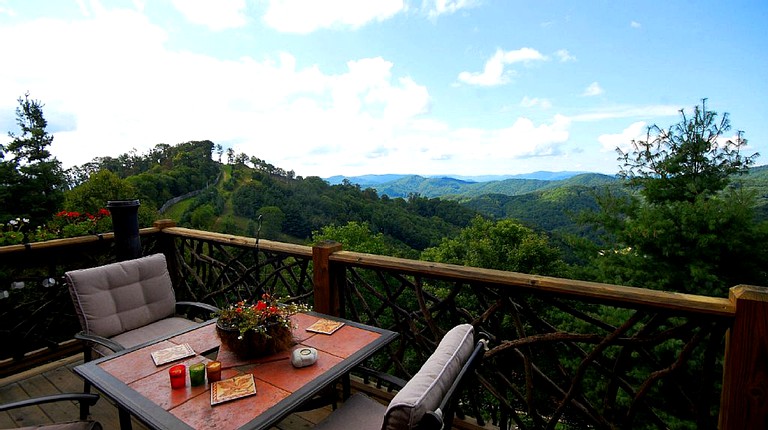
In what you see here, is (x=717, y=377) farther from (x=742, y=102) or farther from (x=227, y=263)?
(x=742, y=102)

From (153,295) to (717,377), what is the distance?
846cm

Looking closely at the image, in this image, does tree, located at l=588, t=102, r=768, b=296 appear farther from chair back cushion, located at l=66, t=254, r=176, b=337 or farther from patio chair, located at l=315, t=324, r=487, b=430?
chair back cushion, located at l=66, t=254, r=176, b=337

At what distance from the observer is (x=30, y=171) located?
16.0 metres

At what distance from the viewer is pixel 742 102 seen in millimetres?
11406

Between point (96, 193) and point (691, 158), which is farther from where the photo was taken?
point (96, 193)

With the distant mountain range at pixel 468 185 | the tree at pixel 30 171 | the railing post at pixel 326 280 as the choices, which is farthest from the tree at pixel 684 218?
the distant mountain range at pixel 468 185

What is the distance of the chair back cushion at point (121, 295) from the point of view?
2119mm

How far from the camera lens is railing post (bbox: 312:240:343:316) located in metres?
2.34

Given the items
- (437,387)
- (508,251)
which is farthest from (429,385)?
(508,251)

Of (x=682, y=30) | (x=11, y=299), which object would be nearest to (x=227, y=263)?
(x=11, y=299)

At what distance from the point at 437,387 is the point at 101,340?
6.93 feet

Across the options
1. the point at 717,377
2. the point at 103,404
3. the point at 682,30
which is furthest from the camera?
the point at 682,30

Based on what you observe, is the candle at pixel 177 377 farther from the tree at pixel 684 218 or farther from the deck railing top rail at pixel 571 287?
the tree at pixel 684 218

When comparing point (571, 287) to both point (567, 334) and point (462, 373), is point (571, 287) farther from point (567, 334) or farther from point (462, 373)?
point (462, 373)
